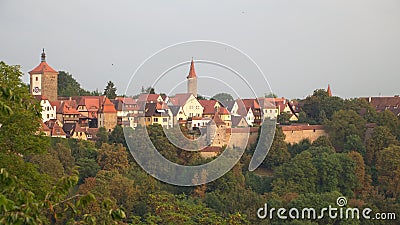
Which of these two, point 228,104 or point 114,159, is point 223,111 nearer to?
point 228,104

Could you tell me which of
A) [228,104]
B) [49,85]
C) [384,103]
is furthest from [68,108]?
[384,103]

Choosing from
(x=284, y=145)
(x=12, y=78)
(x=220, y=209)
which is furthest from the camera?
(x=284, y=145)

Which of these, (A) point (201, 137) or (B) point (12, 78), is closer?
(B) point (12, 78)

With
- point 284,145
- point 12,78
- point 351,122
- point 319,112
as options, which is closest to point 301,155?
point 284,145

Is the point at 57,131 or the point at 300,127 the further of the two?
the point at 300,127

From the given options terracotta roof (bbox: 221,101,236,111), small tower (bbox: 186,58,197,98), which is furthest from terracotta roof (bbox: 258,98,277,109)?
small tower (bbox: 186,58,197,98)

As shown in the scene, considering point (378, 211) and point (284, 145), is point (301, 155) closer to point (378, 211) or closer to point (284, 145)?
point (284, 145)
